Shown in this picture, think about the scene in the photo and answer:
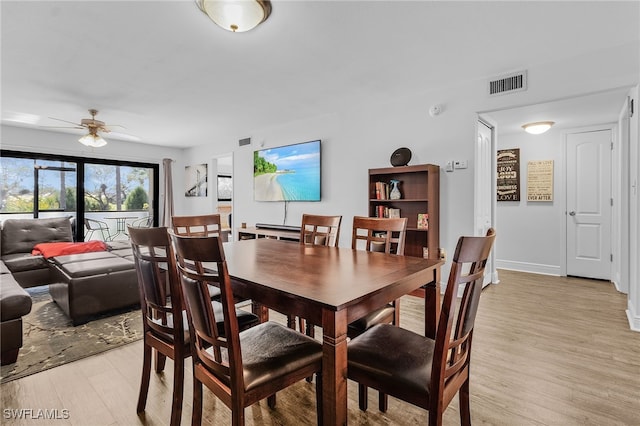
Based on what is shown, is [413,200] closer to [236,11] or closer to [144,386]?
[236,11]

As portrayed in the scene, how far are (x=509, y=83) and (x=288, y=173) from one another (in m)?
3.31

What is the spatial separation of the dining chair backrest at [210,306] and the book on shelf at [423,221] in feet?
9.41

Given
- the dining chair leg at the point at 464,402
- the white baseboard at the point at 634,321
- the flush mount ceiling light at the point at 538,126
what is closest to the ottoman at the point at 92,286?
the dining chair leg at the point at 464,402

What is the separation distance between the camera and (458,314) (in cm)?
116

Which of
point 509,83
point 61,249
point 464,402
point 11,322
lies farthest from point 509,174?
point 61,249

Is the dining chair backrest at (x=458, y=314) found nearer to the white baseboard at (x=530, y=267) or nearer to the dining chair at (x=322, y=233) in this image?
the dining chair at (x=322, y=233)

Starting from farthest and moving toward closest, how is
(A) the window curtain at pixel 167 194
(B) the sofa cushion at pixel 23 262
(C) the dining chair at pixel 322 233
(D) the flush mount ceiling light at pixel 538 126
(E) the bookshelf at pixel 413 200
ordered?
(A) the window curtain at pixel 167 194, (D) the flush mount ceiling light at pixel 538 126, (B) the sofa cushion at pixel 23 262, (E) the bookshelf at pixel 413 200, (C) the dining chair at pixel 322 233

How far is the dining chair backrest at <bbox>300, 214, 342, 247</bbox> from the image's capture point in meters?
2.55

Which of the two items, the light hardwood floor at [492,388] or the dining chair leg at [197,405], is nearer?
the dining chair leg at [197,405]

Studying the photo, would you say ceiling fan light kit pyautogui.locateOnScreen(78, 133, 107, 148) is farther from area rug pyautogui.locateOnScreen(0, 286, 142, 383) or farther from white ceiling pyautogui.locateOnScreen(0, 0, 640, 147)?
area rug pyautogui.locateOnScreen(0, 286, 142, 383)

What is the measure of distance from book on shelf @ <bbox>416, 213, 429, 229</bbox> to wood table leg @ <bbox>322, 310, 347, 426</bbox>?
278 cm

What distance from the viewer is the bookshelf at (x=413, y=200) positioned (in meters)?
3.57

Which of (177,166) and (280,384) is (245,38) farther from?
(177,166)

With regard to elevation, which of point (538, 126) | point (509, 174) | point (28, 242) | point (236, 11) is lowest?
point (28, 242)
